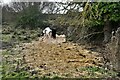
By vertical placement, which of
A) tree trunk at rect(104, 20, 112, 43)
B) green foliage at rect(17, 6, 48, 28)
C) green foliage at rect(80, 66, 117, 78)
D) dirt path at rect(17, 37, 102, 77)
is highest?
green foliage at rect(17, 6, 48, 28)

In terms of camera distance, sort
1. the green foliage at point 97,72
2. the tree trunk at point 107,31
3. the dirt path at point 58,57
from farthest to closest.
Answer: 1. the tree trunk at point 107,31
2. the dirt path at point 58,57
3. the green foliage at point 97,72

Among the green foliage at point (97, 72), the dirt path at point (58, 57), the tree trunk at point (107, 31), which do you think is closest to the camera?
the green foliage at point (97, 72)

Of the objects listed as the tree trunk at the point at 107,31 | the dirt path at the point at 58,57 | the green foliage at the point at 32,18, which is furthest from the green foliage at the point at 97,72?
the green foliage at the point at 32,18

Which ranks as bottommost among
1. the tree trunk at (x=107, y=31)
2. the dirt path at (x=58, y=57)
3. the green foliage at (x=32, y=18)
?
the dirt path at (x=58, y=57)

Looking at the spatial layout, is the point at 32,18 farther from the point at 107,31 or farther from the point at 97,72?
the point at 97,72

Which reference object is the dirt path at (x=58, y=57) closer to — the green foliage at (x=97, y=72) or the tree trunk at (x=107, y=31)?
the green foliage at (x=97, y=72)

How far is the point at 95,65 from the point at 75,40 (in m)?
0.80

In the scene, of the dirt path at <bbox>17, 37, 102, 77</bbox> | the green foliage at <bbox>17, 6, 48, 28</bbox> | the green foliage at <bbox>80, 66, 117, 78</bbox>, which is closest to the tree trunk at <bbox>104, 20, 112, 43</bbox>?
the dirt path at <bbox>17, 37, 102, 77</bbox>

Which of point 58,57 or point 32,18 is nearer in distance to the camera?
point 58,57

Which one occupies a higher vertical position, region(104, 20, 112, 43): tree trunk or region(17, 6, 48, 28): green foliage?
region(17, 6, 48, 28): green foliage

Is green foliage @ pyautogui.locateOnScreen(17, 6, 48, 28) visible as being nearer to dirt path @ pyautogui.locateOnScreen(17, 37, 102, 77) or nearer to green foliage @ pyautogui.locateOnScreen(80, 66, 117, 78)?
dirt path @ pyautogui.locateOnScreen(17, 37, 102, 77)

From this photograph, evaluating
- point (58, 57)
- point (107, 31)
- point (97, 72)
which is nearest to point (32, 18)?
point (58, 57)

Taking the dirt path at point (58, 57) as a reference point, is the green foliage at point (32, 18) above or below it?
above

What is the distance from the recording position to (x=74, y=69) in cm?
246
